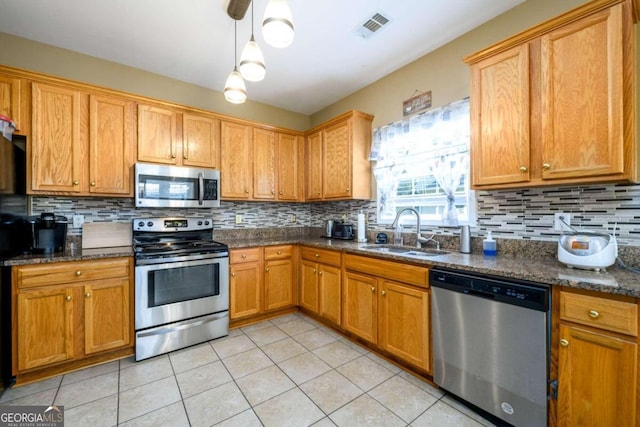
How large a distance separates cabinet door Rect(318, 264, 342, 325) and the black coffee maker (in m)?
2.36

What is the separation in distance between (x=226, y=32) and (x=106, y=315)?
2.59m

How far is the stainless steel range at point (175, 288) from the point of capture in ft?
7.57

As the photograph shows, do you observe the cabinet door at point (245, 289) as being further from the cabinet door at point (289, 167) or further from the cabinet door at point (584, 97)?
the cabinet door at point (584, 97)

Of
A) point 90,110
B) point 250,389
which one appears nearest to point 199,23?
point 90,110

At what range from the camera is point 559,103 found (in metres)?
1.59

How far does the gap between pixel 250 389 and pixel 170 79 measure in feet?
10.8

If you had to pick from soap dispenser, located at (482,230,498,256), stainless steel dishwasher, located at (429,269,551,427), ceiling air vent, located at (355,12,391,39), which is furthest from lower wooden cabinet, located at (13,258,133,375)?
soap dispenser, located at (482,230,498,256)

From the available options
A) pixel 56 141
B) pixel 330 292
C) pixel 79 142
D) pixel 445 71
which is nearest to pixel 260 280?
pixel 330 292

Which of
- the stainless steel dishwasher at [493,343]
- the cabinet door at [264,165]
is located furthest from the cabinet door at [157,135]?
the stainless steel dishwasher at [493,343]

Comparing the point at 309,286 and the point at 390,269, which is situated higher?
the point at 390,269

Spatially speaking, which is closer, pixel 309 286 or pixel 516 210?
pixel 516 210

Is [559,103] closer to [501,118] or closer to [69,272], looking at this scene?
[501,118]

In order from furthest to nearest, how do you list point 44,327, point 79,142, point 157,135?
1. point 157,135
2. point 79,142
3. point 44,327

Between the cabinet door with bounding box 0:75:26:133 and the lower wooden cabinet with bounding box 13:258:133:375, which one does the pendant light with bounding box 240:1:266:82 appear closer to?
the lower wooden cabinet with bounding box 13:258:133:375
